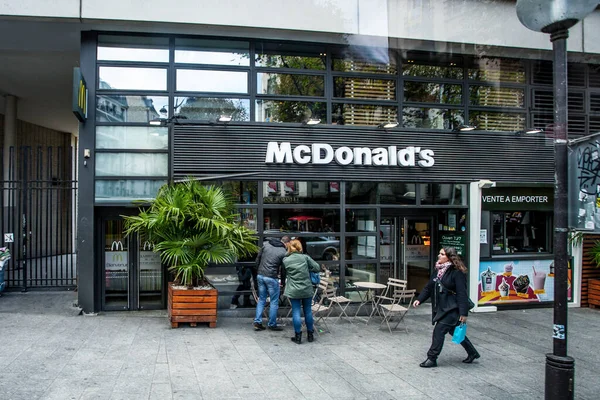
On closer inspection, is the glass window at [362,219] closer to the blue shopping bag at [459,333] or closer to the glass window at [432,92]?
the glass window at [432,92]

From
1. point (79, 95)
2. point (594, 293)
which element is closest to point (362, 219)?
point (594, 293)

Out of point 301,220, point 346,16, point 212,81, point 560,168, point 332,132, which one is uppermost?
point 346,16

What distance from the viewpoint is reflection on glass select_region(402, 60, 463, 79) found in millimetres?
10984

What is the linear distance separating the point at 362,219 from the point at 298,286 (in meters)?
3.12

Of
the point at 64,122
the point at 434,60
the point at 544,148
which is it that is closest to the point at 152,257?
the point at 434,60

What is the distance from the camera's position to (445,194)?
11078 millimetres

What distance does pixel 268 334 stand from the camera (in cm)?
849

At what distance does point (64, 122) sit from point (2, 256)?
10074 mm

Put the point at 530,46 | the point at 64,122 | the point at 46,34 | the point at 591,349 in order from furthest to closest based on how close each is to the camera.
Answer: the point at 64,122 → the point at 530,46 → the point at 46,34 → the point at 591,349

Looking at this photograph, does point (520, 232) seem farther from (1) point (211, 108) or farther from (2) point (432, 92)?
(1) point (211, 108)

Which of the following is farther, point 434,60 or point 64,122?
point 64,122

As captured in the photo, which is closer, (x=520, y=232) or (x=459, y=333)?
(x=459, y=333)

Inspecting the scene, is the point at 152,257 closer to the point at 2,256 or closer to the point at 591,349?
the point at 2,256

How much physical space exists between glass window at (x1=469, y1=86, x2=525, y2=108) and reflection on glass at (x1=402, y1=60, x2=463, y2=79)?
49 cm
